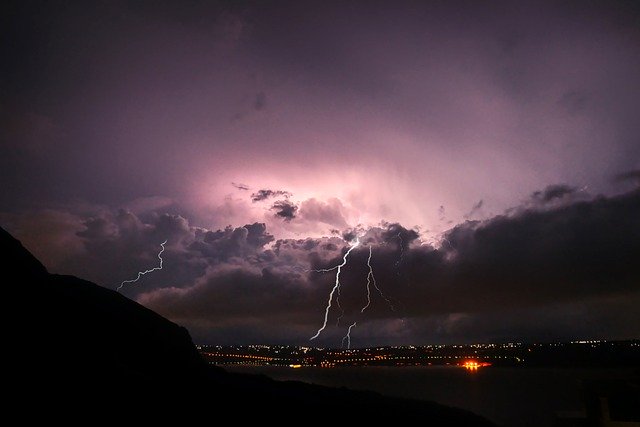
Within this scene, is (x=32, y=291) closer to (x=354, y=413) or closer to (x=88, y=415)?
(x=88, y=415)

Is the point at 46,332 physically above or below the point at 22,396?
above

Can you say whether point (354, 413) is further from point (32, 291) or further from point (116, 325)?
point (32, 291)

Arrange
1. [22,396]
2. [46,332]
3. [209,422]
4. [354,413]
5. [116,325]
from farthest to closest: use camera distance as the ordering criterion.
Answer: [354,413] → [116,325] → [209,422] → [46,332] → [22,396]

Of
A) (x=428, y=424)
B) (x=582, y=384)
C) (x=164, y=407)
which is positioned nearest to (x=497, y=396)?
(x=582, y=384)

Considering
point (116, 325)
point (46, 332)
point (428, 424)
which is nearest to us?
point (46, 332)

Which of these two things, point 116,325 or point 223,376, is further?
point 223,376

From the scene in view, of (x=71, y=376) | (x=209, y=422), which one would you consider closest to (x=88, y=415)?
(x=71, y=376)
